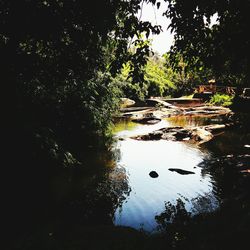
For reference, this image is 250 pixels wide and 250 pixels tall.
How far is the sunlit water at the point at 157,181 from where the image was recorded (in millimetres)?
7912

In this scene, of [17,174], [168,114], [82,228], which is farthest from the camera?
[168,114]

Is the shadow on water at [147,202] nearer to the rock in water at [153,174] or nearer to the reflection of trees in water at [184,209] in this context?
the reflection of trees in water at [184,209]

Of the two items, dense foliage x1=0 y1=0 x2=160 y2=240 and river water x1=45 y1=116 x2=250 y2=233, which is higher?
Result: dense foliage x1=0 y1=0 x2=160 y2=240

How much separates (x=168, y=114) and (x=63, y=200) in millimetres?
20031

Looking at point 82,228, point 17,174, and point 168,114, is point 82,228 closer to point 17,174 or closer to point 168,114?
point 17,174

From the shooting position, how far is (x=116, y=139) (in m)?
17.0

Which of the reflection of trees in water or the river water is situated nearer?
the reflection of trees in water

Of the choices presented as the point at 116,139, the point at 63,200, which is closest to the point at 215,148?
the point at 116,139

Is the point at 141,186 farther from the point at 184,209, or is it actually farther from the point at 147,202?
the point at 184,209

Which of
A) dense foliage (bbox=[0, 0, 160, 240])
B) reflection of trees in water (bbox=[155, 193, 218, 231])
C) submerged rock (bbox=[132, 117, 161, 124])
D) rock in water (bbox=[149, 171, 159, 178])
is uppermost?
dense foliage (bbox=[0, 0, 160, 240])

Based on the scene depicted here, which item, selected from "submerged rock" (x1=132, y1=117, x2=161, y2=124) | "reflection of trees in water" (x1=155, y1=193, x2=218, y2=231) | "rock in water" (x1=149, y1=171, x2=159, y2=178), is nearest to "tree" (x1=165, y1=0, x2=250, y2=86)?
"reflection of trees in water" (x1=155, y1=193, x2=218, y2=231)

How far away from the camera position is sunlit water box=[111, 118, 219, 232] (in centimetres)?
791

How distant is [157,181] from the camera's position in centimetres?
1030

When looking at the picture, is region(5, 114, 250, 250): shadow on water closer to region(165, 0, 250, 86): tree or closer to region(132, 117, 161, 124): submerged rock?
region(165, 0, 250, 86): tree
